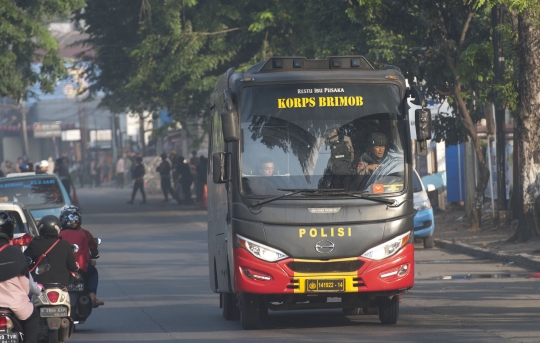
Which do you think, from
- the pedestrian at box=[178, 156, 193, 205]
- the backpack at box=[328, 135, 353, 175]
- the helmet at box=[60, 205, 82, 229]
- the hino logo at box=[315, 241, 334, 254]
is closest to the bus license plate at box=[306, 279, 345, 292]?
the hino logo at box=[315, 241, 334, 254]

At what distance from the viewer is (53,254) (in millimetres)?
9406

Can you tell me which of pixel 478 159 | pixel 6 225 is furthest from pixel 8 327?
pixel 478 159

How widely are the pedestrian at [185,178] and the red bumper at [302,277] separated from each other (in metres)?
26.4

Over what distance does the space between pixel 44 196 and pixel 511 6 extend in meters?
10.3

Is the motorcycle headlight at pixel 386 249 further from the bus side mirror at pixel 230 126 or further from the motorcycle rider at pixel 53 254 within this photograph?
the motorcycle rider at pixel 53 254

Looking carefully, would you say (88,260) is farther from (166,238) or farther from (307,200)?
(166,238)

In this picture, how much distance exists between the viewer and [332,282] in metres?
9.55

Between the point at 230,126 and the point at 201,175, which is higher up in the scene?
the point at 230,126

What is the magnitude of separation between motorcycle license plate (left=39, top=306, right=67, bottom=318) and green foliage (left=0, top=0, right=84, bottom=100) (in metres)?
19.6

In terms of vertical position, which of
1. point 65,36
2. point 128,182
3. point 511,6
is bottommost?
point 128,182

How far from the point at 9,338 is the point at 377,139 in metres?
4.47

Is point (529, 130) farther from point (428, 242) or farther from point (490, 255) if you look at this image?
point (428, 242)

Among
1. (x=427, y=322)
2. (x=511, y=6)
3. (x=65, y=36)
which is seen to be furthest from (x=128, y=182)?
(x=427, y=322)

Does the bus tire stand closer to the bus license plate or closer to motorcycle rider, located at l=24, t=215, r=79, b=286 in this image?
the bus license plate
